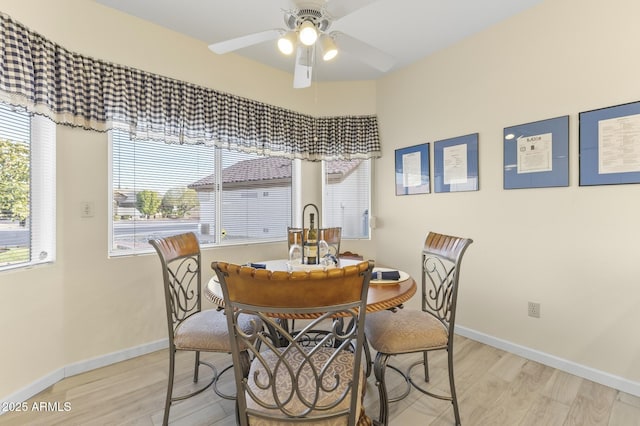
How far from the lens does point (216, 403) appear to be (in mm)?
1876

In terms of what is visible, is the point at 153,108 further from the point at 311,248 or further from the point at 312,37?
the point at 311,248

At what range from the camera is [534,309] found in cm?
240

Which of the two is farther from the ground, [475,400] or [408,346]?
[408,346]

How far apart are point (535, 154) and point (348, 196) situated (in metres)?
1.93

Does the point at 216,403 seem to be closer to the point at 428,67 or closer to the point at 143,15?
the point at 143,15

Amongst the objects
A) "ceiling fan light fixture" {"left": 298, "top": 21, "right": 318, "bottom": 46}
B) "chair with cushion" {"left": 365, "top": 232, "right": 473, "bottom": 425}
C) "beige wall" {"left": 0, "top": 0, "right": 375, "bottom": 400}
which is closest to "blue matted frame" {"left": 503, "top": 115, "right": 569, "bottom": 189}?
"chair with cushion" {"left": 365, "top": 232, "right": 473, "bottom": 425}

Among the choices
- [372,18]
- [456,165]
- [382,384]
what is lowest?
[382,384]

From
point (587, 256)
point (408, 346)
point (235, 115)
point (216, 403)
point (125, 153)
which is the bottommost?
point (216, 403)

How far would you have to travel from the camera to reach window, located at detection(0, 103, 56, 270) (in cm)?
185

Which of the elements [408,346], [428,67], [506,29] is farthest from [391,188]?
[408,346]

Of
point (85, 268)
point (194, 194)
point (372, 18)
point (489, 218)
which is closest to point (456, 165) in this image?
point (489, 218)

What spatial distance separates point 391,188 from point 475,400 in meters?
2.18

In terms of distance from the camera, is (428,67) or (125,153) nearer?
(125,153)

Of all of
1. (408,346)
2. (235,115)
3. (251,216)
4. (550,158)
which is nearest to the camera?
(408,346)
